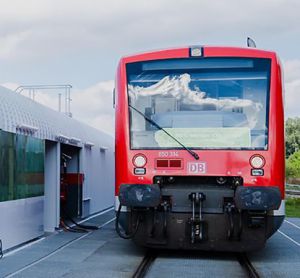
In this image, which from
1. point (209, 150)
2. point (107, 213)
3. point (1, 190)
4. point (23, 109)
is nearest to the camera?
point (209, 150)

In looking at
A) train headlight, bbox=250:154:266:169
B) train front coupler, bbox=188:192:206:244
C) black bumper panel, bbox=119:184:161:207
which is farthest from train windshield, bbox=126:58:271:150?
train front coupler, bbox=188:192:206:244

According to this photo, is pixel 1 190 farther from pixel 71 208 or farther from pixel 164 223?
pixel 71 208

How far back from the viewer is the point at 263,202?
28.9ft

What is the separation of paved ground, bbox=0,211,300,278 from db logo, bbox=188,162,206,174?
146 centimetres

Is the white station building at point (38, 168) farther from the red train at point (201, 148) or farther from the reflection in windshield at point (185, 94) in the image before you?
the reflection in windshield at point (185, 94)

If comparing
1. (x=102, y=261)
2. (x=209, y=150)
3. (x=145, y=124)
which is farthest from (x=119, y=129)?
(x=102, y=261)

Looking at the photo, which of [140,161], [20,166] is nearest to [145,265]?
[140,161]

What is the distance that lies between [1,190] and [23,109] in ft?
6.93

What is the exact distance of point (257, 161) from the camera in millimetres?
9086

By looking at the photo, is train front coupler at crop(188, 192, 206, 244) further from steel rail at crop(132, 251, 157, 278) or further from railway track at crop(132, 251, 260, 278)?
steel rail at crop(132, 251, 157, 278)

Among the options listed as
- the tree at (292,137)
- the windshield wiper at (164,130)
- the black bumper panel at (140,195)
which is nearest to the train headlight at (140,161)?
the black bumper panel at (140,195)

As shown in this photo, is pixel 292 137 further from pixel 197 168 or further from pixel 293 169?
pixel 197 168

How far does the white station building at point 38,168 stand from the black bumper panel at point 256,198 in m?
3.94

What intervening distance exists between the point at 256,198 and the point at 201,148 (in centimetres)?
116
